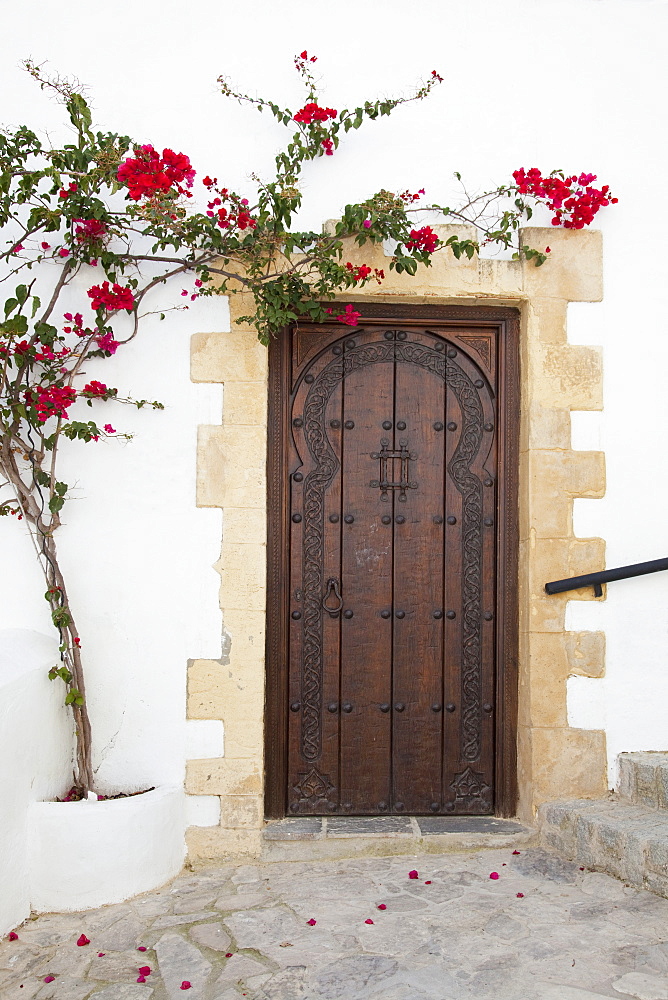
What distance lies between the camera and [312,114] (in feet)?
9.65

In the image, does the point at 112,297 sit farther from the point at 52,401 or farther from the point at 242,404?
the point at 242,404

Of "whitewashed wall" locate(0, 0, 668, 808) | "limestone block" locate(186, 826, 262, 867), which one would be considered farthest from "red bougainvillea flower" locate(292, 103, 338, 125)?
"limestone block" locate(186, 826, 262, 867)

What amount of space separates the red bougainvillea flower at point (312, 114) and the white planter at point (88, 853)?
94.7 inches

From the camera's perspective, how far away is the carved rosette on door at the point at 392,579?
315 cm

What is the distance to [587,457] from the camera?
3098 mm

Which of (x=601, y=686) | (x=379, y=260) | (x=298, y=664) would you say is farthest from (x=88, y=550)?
(x=601, y=686)

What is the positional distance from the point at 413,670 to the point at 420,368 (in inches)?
45.7

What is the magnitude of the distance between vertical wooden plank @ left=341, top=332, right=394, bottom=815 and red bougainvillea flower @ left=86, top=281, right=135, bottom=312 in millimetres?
863

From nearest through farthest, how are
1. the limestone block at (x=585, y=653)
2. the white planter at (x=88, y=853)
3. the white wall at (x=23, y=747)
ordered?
the white wall at (x=23, y=747), the white planter at (x=88, y=853), the limestone block at (x=585, y=653)

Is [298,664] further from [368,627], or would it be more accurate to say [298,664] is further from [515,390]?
[515,390]

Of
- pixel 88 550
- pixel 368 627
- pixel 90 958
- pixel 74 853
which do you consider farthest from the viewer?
pixel 368 627

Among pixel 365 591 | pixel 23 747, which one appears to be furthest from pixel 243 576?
pixel 23 747

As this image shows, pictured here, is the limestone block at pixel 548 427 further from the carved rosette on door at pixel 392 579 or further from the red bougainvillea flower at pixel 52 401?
the red bougainvillea flower at pixel 52 401

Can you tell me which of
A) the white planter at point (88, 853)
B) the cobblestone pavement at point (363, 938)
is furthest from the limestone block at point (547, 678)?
the white planter at point (88, 853)
